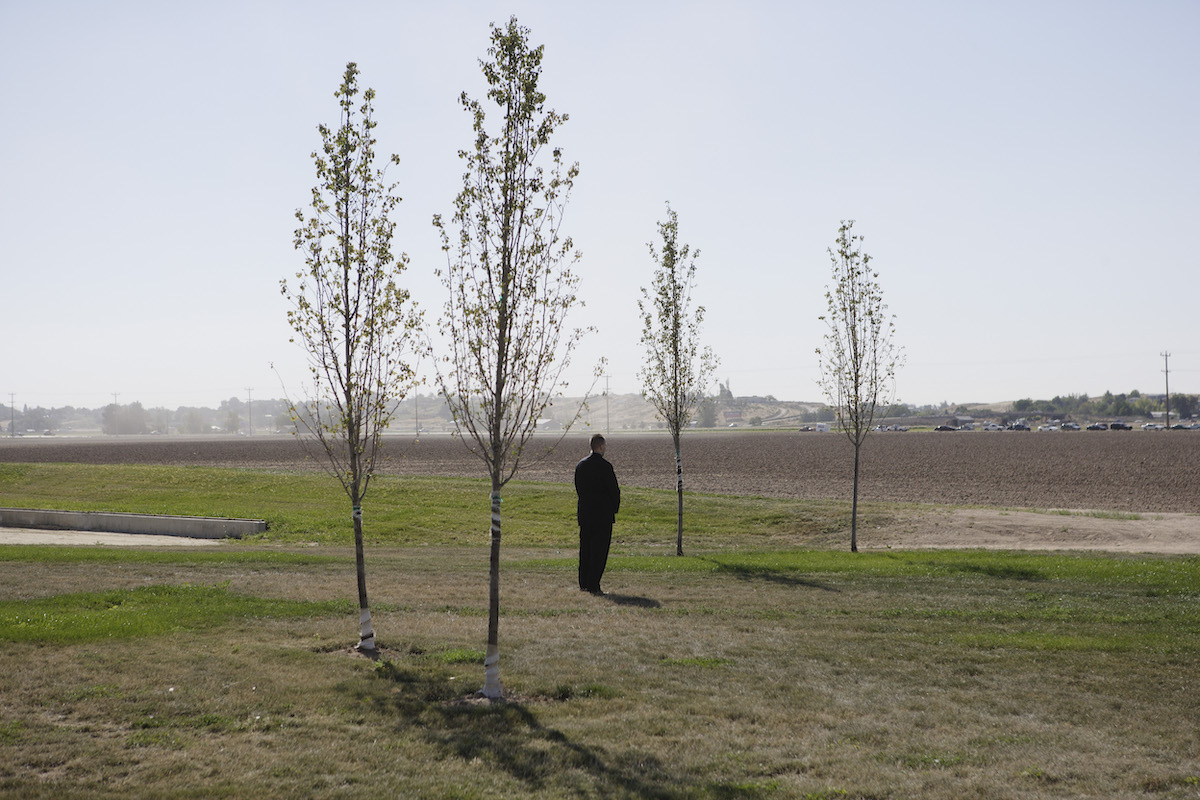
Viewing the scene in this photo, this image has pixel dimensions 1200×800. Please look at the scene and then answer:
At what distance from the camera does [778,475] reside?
53375 millimetres

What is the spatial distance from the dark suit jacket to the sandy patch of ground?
12.6 metres

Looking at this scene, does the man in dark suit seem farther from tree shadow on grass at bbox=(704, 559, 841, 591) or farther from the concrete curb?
the concrete curb

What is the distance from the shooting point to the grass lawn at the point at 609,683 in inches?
252

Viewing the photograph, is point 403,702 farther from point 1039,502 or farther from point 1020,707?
point 1039,502

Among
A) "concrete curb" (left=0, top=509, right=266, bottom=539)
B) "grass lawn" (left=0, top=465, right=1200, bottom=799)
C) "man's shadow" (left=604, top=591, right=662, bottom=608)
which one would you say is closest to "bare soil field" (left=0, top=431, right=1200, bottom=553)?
"grass lawn" (left=0, top=465, right=1200, bottom=799)

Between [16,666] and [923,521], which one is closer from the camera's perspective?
[16,666]

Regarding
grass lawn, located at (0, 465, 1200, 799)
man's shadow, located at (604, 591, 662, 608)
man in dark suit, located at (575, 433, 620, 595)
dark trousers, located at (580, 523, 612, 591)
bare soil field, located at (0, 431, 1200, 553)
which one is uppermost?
man in dark suit, located at (575, 433, 620, 595)

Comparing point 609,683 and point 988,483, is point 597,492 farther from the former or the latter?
point 988,483

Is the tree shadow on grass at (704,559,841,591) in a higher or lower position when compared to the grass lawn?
lower

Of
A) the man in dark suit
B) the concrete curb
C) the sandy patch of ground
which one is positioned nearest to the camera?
the man in dark suit

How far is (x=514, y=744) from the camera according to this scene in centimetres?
720

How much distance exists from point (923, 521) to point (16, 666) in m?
24.4

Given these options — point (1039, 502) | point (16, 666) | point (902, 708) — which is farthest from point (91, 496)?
point (1039, 502)

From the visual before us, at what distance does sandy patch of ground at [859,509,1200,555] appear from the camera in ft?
73.4
